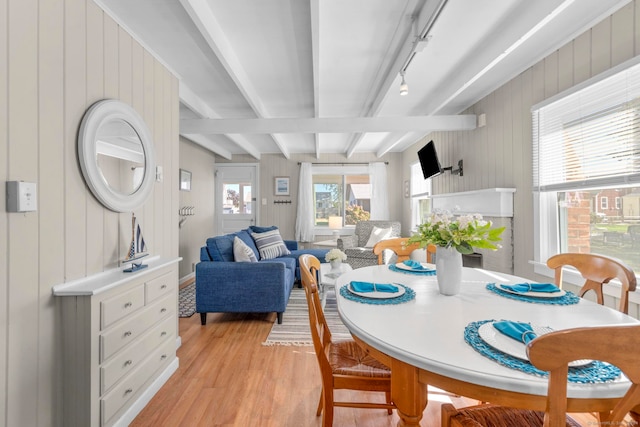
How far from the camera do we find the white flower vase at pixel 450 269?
1.34 meters

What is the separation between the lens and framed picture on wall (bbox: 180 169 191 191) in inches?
180

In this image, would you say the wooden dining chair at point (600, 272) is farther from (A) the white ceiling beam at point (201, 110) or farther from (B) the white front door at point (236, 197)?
(B) the white front door at point (236, 197)

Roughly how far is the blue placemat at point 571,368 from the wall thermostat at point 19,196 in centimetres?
173

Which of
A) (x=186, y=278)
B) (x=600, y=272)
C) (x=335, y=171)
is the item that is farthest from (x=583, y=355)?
(x=335, y=171)

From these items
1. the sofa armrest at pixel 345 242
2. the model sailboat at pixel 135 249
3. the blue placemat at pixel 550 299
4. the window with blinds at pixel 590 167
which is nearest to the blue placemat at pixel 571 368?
the blue placemat at pixel 550 299

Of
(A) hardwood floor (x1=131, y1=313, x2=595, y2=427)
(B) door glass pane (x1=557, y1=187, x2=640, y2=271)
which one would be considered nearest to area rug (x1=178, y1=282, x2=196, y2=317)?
(A) hardwood floor (x1=131, y1=313, x2=595, y2=427)

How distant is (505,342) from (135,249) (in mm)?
1945

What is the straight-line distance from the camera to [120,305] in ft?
5.00

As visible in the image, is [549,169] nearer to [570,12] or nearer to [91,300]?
[570,12]

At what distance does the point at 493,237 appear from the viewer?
51.2 inches

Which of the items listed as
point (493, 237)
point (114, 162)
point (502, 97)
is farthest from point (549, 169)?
point (114, 162)

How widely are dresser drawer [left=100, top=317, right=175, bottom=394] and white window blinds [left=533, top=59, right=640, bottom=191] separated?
3.04 metres

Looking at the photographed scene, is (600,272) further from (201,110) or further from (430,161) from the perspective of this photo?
(201,110)

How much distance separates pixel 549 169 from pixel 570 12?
3.51 ft
